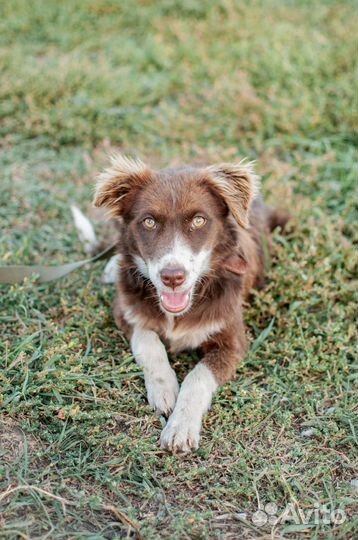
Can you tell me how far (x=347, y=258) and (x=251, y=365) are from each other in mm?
1379

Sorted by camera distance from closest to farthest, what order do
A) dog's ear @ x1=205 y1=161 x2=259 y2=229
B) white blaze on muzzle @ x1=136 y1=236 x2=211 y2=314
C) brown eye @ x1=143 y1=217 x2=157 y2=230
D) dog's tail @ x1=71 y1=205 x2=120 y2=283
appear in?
white blaze on muzzle @ x1=136 y1=236 x2=211 y2=314 < brown eye @ x1=143 y1=217 x2=157 y2=230 < dog's ear @ x1=205 y1=161 x2=259 y2=229 < dog's tail @ x1=71 y1=205 x2=120 y2=283

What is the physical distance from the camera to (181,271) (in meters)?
4.03

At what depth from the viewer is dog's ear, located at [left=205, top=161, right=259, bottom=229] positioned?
445 cm

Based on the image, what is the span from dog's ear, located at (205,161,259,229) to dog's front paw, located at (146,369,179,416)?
109 cm

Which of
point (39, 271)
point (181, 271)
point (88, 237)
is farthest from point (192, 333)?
point (88, 237)

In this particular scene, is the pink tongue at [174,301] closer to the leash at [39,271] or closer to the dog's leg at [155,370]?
the dog's leg at [155,370]

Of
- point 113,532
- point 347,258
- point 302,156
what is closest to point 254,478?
point 113,532

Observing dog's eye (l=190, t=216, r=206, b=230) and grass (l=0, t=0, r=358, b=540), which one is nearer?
grass (l=0, t=0, r=358, b=540)

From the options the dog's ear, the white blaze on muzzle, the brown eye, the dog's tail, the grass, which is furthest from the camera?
the dog's tail

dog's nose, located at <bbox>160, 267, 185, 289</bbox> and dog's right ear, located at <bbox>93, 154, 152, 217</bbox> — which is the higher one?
dog's right ear, located at <bbox>93, 154, 152, 217</bbox>

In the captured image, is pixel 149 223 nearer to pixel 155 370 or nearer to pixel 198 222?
pixel 198 222

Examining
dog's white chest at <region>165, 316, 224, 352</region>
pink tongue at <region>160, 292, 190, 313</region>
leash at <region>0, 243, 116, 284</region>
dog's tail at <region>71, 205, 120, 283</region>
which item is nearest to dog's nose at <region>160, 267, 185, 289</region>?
pink tongue at <region>160, 292, 190, 313</region>

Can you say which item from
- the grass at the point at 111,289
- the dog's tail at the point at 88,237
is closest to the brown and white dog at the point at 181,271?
the grass at the point at 111,289

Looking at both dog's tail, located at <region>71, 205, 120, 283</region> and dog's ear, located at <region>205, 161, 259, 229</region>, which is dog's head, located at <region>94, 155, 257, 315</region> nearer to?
dog's ear, located at <region>205, 161, 259, 229</region>
